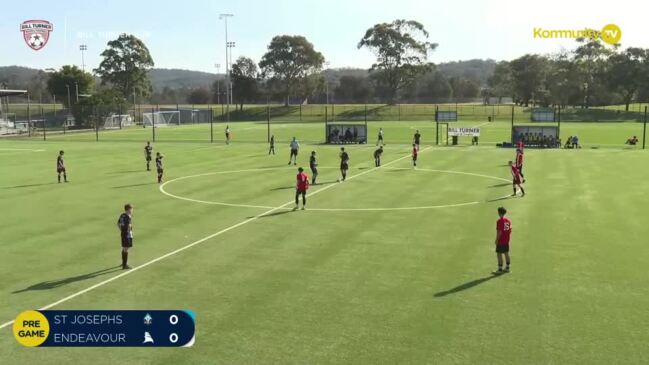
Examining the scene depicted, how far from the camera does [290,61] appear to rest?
517 ft

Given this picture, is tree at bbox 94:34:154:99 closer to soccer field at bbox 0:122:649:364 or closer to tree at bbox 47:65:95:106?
tree at bbox 47:65:95:106

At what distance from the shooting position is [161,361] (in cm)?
1070

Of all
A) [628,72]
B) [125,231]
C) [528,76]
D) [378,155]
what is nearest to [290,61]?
[528,76]

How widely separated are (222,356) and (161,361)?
109 centimetres

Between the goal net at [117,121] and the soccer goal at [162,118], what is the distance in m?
3.20

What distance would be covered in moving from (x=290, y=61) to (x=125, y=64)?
42.4m

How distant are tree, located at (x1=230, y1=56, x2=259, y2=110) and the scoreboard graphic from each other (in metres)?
153

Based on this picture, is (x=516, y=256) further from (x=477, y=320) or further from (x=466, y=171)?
(x=466, y=171)

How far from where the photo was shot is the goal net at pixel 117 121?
104250mm

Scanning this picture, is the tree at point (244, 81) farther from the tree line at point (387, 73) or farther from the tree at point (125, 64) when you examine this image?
the tree at point (125, 64)

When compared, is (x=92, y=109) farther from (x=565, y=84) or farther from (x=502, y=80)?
(x=502, y=80)

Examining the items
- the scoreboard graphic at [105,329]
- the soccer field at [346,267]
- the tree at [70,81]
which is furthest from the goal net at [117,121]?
the scoreboard graphic at [105,329]

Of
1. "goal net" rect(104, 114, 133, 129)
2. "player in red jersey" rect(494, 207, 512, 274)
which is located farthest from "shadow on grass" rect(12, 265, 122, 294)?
"goal net" rect(104, 114, 133, 129)

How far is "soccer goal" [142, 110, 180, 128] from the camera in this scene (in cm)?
11269
